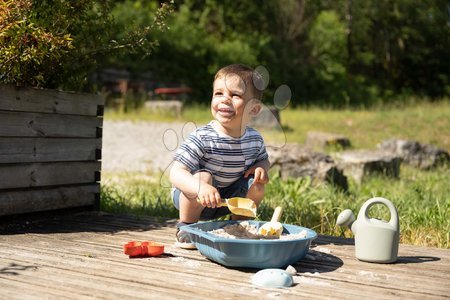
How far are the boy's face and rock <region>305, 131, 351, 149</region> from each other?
7.44m

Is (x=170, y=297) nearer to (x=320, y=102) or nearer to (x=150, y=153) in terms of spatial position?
(x=150, y=153)

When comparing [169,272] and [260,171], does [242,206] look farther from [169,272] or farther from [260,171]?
[169,272]

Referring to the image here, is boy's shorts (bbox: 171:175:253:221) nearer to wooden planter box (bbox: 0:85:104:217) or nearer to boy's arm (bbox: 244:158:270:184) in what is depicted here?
boy's arm (bbox: 244:158:270:184)

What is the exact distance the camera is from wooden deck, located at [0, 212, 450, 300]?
8.11 ft

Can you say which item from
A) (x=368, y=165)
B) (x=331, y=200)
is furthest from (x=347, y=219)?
(x=368, y=165)

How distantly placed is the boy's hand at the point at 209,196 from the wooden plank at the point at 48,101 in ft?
4.89

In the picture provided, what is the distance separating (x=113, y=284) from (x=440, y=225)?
2.46 meters

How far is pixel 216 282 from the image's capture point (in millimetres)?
2645

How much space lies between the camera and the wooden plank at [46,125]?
3.85 metres

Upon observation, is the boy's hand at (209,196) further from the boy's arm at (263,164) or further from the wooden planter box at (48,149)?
the wooden planter box at (48,149)

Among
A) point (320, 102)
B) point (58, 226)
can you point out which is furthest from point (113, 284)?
point (320, 102)

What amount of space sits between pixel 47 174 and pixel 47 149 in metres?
0.16

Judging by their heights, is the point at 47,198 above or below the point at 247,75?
below

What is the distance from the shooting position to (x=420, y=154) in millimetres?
9195
